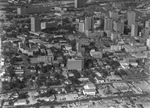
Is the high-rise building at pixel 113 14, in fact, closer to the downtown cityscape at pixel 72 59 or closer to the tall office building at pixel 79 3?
the downtown cityscape at pixel 72 59

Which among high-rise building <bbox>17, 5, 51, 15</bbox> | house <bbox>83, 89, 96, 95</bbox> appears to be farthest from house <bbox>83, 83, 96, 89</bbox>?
high-rise building <bbox>17, 5, 51, 15</bbox>

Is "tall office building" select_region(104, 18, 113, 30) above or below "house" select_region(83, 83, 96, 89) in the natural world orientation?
above

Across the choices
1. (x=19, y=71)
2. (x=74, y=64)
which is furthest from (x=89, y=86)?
(x=19, y=71)

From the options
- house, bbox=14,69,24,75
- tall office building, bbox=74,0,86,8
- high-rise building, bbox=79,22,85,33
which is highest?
tall office building, bbox=74,0,86,8

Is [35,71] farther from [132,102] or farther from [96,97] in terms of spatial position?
[132,102]

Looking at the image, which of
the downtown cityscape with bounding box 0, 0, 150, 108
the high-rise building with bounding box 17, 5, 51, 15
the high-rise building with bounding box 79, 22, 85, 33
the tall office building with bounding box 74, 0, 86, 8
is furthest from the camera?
the tall office building with bounding box 74, 0, 86, 8

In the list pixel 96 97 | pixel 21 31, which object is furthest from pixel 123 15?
pixel 96 97

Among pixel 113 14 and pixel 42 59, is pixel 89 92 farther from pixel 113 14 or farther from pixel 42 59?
pixel 113 14

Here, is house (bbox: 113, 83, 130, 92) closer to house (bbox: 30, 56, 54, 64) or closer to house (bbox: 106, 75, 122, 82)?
house (bbox: 106, 75, 122, 82)

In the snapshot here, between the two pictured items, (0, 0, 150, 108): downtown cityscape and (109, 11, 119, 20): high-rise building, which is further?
(109, 11, 119, 20): high-rise building

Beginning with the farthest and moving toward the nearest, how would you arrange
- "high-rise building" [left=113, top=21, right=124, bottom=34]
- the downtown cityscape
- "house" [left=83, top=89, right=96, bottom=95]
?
1. "high-rise building" [left=113, top=21, right=124, bottom=34]
2. "house" [left=83, top=89, right=96, bottom=95]
3. the downtown cityscape
